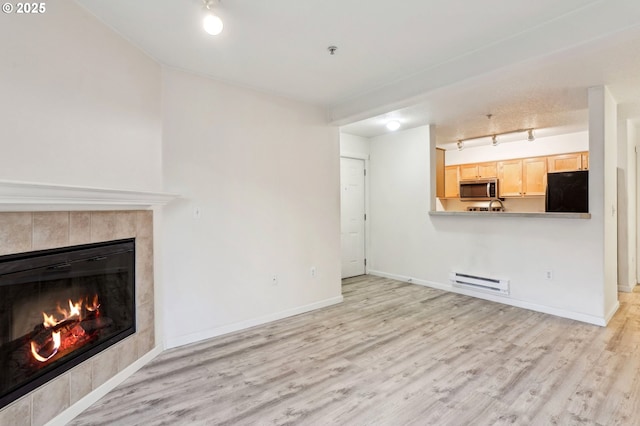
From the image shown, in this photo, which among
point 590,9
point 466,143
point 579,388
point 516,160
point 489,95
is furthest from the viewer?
point 466,143

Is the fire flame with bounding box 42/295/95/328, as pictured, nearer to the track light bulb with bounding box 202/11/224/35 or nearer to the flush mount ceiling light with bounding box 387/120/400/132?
the track light bulb with bounding box 202/11/224/35

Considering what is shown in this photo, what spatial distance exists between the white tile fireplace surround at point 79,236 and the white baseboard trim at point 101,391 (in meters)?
0.02

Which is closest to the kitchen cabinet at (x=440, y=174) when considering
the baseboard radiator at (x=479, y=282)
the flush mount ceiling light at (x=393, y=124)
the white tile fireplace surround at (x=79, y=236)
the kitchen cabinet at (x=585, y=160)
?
the flush mount ceiling light at (x=393, y=124)

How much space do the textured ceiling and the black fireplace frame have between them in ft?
5.24

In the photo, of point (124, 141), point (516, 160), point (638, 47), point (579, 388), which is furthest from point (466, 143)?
point (124, 141)

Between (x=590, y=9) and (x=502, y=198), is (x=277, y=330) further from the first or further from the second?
(x=502, y=198)

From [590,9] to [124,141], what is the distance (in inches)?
134

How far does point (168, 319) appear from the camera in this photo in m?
2.88

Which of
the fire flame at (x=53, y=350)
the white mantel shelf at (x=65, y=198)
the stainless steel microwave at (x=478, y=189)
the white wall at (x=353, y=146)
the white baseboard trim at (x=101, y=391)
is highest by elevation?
the white wall at (x=353, y=146)

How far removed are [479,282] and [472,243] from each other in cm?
56

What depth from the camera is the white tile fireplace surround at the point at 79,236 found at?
5.47 feet

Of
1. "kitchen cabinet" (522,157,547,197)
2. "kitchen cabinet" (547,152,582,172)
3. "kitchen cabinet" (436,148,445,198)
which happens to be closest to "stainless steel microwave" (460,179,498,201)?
"kitchen cabinet" (522,157,547,197)

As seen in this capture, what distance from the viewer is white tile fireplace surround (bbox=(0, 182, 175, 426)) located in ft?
5.47

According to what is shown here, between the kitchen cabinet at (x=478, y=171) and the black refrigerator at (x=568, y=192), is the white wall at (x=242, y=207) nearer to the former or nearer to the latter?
the black refrigerator at (x=568, y=192)
